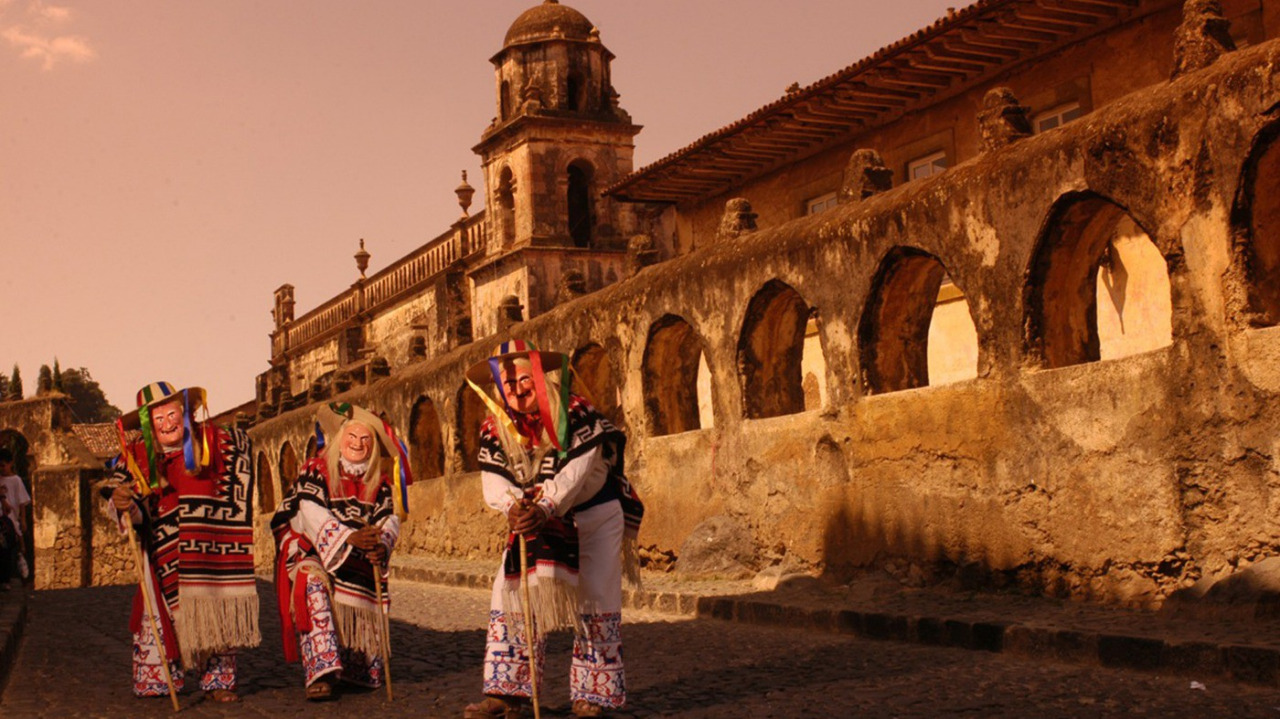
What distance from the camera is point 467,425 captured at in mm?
19734

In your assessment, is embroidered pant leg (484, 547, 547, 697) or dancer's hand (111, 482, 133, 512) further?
dancer's hand (111, 482, 133, 512)

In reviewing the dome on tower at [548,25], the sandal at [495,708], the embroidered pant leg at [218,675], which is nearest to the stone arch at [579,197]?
the dome on tower at [548,25]

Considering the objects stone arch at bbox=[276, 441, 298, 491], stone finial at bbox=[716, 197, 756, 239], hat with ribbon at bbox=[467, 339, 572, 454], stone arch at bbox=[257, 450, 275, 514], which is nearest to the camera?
hat with ribbon at bbox=[467, 339, 572, 454]

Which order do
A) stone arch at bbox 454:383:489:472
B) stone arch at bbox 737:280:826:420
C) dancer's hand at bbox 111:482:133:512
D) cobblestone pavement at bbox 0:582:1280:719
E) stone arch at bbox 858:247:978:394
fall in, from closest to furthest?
cobblestone pavement at bbox 0:582:1280:719 → dancer's hand at bbox 111:482:133:512 → stone arch at bbox 858:247:978:394 → stone arch at bbox 737:280:826:420 → stone arch at bbox 454:383:489:472

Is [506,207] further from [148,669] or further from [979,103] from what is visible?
[148,669]

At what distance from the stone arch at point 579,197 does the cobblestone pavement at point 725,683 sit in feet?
80.4

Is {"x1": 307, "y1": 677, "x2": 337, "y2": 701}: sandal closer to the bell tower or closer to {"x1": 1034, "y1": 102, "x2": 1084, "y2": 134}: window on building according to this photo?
{"x1": 1034, "y1": 102, "x2": 1084, "y2": 134}: window on building

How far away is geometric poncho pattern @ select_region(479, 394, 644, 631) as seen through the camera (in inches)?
271

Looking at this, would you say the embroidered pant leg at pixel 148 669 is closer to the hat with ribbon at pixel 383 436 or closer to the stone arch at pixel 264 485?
the hat with ribbon at pixel 383 436

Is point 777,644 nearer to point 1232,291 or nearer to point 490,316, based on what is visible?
point 1232,291

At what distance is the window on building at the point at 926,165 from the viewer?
1839 centimetres

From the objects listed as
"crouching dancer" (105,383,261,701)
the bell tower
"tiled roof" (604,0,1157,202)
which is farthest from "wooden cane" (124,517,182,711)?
the bell tower

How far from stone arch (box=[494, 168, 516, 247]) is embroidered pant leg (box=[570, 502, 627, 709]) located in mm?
28132

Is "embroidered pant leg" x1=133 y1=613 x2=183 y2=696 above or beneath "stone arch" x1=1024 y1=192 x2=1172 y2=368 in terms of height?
beneath
